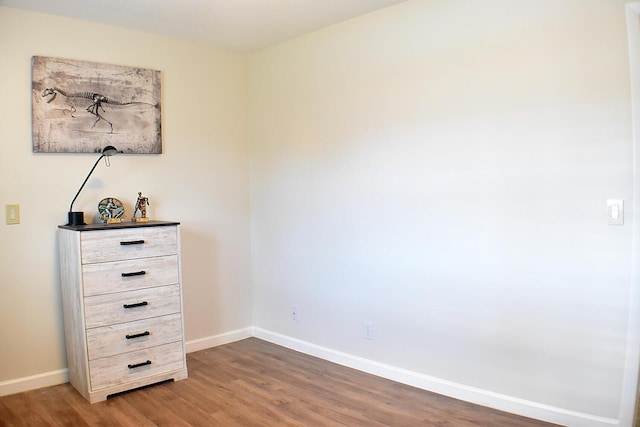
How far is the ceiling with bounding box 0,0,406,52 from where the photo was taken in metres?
2.99

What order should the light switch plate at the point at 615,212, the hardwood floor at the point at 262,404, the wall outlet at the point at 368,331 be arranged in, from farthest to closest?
the wall outlet at the point at 368,331, the hardwood floor at the point at 262,404, the light switch plate at the point at 615,212

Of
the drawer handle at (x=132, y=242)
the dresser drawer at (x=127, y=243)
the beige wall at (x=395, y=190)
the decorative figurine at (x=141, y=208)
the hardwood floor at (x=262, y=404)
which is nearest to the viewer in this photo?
the beige wall at (x=395, y=190)

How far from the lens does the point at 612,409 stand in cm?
236

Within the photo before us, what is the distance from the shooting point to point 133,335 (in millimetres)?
3111

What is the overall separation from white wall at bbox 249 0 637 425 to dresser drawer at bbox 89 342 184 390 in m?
1.01

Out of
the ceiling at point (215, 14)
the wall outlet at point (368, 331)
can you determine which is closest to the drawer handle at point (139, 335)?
the wall outlet at point (368, 331)

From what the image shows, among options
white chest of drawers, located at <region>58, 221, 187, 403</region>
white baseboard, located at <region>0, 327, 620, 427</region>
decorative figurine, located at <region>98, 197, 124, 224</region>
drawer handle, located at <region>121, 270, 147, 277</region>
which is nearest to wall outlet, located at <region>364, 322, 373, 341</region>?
white baseboard, located at <region>0, 327, 620, 427</region>

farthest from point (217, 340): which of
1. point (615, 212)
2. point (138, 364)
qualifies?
point (615, 212)

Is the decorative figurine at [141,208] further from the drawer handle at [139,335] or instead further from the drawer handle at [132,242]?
the drawer handle at [139,335]

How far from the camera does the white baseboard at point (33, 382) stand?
3088 mm

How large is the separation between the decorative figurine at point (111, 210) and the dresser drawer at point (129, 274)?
0.44 m

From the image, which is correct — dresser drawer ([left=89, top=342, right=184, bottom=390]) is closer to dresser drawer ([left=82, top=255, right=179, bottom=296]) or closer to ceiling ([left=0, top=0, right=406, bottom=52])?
dresser drawer ([left=82, top=255, right=179, bottom=296])

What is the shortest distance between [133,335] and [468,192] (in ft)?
7.35

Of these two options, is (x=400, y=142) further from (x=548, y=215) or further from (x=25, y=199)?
(x=25, y=199)
